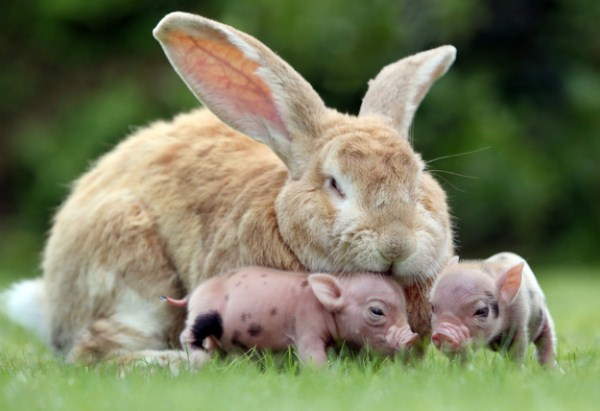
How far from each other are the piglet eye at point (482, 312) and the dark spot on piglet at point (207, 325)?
1105 millimetres

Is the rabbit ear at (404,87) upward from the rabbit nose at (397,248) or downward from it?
upward

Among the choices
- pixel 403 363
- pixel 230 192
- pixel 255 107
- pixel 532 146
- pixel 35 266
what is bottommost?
pixel 35 266

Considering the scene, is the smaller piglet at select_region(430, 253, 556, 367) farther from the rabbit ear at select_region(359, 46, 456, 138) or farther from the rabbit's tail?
the rabbit's tail

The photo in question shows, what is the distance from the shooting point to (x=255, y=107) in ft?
18.1

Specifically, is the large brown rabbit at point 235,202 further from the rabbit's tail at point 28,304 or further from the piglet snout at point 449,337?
the rabbit's tail at point 28,304

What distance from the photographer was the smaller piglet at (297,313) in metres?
4.77

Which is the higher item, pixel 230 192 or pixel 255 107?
pixel 255 107

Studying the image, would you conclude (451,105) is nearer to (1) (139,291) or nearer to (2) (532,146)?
(2) (532,146)

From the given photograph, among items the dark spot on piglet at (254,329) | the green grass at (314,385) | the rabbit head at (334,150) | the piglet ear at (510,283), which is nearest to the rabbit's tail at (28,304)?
the green grass at (314,385)

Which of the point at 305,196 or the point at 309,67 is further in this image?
the point at 309,67

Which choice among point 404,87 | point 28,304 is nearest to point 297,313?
point 404,87

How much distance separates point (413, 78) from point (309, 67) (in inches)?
274

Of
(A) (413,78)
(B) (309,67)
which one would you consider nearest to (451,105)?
(B) (309,67)

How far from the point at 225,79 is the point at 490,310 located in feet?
5.71
